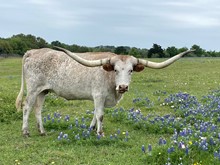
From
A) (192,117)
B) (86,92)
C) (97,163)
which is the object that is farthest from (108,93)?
(192,117)

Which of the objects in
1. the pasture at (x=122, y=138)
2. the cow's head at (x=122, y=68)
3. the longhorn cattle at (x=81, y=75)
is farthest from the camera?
the longhorn cattle at (x=81, y=75)

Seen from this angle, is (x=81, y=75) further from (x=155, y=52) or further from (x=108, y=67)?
(x=155, y=52)

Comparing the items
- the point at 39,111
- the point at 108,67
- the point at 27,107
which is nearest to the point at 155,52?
the point at 39,111

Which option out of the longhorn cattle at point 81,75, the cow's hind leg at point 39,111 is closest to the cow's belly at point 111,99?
the longhorn cattle at point 81,75

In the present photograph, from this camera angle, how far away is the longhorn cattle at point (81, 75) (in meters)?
9.12

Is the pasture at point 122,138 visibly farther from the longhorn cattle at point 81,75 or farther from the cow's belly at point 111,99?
the cow's belly at point 111,99

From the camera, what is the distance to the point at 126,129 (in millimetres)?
10883

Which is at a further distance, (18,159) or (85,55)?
(85,55)

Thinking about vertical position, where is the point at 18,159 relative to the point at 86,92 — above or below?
below

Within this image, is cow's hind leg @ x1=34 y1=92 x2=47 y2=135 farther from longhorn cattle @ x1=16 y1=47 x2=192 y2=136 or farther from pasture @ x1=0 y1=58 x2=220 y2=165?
pasture @ x1=0 y1=58 x2=220 y2=165

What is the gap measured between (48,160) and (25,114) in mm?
2705

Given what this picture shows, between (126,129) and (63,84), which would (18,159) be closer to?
(63,84)

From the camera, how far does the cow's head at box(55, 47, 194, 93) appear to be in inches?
348

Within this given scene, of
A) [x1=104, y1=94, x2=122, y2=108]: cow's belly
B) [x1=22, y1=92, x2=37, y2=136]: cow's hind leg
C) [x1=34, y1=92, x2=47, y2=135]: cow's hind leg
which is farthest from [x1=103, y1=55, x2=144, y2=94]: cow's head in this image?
[x1=34, y1=92, x2=47, y2=135]: cow's hind leg
